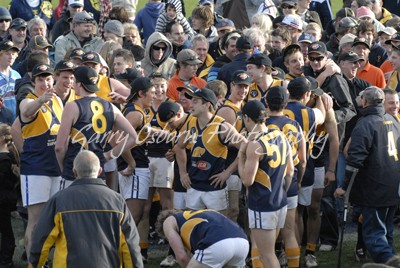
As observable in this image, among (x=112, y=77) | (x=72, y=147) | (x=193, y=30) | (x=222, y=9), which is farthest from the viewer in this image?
(x=222, y=9)

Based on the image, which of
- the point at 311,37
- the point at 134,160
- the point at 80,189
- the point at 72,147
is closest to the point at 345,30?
the point at 311,37

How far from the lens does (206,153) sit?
957cm

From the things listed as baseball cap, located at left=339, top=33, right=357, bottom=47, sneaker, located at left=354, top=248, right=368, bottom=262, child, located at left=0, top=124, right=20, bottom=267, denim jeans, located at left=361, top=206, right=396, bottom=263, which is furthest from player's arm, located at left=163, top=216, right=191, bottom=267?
baseball cap, located at left=339, top=33, right=357, bottom=47

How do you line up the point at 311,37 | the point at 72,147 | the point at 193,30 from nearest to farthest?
the point at 72,147, the point at 311,37, the point at 193,30

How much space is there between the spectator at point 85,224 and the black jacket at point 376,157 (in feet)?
9.83

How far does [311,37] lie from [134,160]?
14.4ft

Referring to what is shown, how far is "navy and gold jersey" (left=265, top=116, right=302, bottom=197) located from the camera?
365 inches

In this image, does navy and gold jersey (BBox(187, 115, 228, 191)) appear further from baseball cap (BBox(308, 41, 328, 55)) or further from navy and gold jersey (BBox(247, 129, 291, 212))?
baseball cap (BBox(308, 41, 328, 55))

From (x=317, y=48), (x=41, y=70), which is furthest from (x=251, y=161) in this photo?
(x=317, y=48)

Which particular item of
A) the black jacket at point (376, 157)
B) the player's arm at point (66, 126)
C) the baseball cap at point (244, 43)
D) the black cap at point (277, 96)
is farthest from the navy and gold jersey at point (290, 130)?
the baseball cap at point (244, 43)

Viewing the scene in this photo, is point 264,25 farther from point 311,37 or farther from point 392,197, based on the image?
point 392,197

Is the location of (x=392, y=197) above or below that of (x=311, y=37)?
below

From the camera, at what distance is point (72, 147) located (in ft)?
30.2

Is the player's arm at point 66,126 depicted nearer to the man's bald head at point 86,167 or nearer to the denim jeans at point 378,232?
the man's bald head at point 86,167
